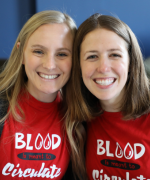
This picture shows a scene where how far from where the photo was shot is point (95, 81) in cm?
105

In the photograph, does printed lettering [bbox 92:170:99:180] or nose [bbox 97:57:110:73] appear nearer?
nose [bbox 97:57:110:73]

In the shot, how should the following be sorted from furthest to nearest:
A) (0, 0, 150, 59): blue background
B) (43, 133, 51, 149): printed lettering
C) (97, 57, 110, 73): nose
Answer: (0, 0, 150, 59): blue background
(43, 133, 51, 149): printed lettering
(97, 57, 110, 73): nose

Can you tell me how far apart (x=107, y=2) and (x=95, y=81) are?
1.50 metres

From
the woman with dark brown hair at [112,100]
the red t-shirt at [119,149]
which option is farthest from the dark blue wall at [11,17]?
the red t-shirt at [119,149]

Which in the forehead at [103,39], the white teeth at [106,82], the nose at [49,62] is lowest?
the white teeth at [106,82]

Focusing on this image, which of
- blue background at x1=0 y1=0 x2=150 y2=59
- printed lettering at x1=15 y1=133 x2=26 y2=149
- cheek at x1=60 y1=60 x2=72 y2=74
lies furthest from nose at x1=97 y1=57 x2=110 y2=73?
blue background at x1=0 y1=0 x2=150 y2=59

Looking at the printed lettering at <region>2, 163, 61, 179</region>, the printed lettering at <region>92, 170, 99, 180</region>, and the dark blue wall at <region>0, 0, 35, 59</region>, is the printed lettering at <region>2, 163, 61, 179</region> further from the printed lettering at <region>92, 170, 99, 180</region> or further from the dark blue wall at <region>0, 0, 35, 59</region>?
the dark blue wall at <region>0, 0, 35, 59</region>

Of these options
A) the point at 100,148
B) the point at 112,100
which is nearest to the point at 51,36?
the point at 112,100

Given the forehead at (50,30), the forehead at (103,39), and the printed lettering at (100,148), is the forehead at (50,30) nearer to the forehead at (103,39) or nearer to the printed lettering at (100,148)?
the forehead at (103,39)

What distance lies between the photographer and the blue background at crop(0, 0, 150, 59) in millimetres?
2145

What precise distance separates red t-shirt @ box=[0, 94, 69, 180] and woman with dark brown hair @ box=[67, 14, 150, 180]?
0.11 metres

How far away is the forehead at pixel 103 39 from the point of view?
965 millimetres

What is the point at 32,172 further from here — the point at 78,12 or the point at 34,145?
the point at 78,12

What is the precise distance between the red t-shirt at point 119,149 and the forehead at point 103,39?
39 centimetres
